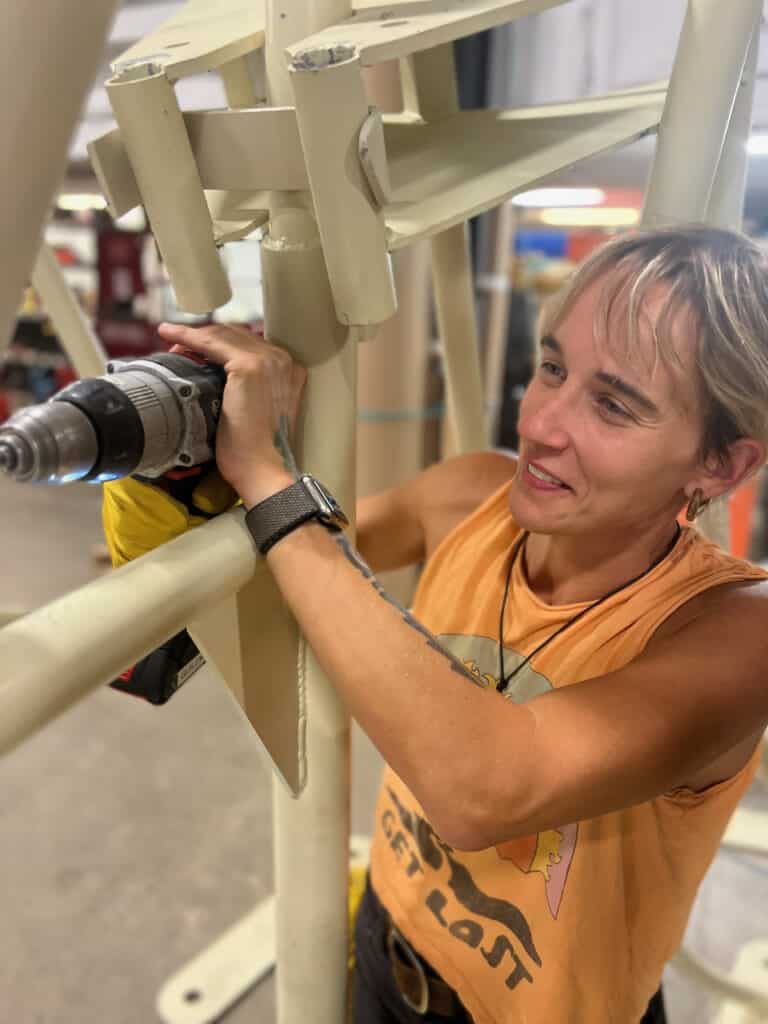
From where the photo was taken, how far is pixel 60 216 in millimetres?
4578

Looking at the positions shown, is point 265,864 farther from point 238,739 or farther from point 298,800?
point 298,800

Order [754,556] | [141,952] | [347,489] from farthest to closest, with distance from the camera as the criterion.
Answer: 1. [754,556]
2. [141,952]
3. [347,489]

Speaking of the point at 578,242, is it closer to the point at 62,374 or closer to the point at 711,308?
the point at 62,374

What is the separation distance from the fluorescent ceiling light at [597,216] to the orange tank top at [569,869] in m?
2.21

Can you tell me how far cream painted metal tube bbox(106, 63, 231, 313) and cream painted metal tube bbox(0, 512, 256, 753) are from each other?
0.49ft

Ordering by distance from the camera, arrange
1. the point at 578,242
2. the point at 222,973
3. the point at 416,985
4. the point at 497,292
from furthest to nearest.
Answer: the point at 578,242
the point at 497,292
the point at 222,973
the point at 416,985

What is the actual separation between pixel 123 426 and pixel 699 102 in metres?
0.44

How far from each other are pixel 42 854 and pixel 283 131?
1.57 meters

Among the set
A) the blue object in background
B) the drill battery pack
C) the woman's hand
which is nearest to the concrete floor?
the drill battery pack

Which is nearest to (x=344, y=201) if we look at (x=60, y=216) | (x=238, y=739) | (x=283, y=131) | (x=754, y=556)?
(x=283, y=131)

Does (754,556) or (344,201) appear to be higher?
(344,201)

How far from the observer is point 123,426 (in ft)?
1.37

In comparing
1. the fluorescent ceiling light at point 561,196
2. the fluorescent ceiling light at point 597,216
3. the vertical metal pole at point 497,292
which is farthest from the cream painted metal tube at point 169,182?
the fluorescent ceiling light at point 597,216

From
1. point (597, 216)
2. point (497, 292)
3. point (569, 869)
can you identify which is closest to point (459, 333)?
point (569, 869)
